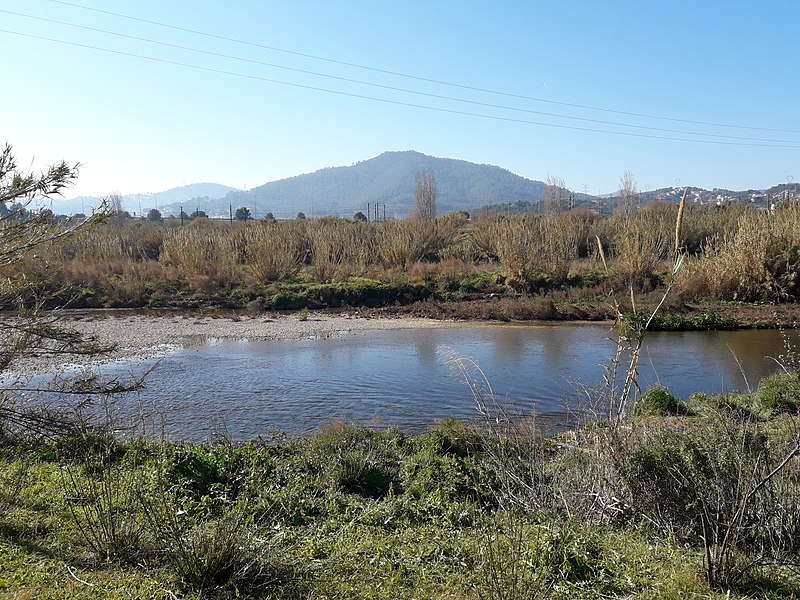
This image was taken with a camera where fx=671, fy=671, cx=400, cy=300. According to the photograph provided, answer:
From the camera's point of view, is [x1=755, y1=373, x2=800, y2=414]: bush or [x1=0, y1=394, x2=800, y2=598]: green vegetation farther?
[x1=755, y1=373, x2=800, y2=414]: bush

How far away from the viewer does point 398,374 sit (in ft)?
50.0

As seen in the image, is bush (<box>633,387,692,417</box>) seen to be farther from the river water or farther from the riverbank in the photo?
the riverbank

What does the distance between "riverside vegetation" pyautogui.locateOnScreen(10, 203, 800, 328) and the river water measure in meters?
3.27

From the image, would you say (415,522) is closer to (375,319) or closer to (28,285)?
(28,285)

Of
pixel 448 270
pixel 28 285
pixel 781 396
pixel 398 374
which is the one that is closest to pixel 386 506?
pixel 28 285

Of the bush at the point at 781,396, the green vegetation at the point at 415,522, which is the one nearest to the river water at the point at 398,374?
the bush at the point at 781,396

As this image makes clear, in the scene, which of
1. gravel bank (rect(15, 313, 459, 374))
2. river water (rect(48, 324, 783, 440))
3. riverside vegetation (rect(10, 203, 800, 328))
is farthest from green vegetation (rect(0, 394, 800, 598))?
riverside vegetation (rect(10, 203, 800, 328))

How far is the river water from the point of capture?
11508 mm

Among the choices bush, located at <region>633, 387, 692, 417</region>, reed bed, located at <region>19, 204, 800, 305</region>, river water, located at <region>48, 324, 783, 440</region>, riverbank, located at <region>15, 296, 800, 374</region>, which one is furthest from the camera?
reed bed, located at <region>19, 204, 800, 305</region>

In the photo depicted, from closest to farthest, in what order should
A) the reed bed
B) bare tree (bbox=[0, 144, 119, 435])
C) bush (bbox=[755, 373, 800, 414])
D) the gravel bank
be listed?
bare tree (bbox=[0, 144, 119, 435])
bush (bbox=[755, 373, 800, 414])
the gravel bank
the reed bed

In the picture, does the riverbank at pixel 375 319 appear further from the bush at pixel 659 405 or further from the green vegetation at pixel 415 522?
the green vegetation at pixel 415 522

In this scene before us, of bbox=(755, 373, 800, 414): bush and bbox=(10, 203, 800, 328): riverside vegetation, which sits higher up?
bbox=(10, 203, 800, 328): riverside vegetation

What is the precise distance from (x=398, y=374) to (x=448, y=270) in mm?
14490

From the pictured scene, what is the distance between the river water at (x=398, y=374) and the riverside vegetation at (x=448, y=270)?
327cm
